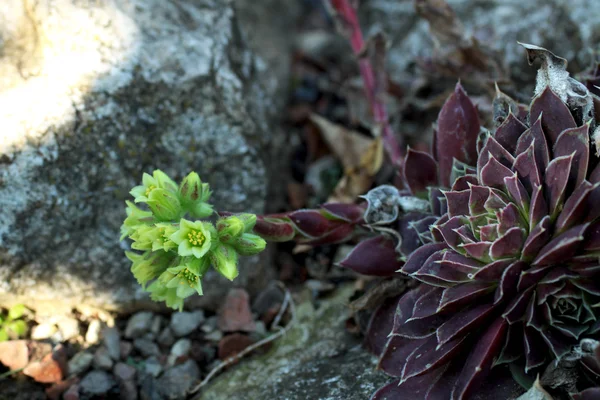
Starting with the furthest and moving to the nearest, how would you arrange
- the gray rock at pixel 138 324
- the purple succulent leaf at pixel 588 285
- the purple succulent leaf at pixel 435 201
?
1. the gray rock at pixel 138 324
2. the purple succulent leaf at pixel 435 201
3. the purple succulent leaf at pixel 588 285

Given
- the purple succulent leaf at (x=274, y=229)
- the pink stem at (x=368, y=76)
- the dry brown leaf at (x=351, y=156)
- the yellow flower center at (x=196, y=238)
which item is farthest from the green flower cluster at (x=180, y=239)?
the pink stem at (x=368, y=76)

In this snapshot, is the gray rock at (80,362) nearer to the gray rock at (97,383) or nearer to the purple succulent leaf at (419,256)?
the gray rock at (97,383)

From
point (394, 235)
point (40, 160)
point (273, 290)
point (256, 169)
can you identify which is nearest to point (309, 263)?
point (273, 290)

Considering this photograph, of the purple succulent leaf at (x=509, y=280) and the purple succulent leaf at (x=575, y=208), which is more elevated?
the purple succulent leaf at (x=575, y=208)

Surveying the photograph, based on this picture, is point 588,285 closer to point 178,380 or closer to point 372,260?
point 372,260

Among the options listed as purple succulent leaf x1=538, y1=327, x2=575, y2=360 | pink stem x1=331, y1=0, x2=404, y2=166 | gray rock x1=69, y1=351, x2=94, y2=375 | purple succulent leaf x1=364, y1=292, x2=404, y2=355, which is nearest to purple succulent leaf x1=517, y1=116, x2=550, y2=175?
purple succulent leaf x1=538, y1=327, x2=575, y2=360

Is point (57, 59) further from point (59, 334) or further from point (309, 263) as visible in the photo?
point (309, 263)
